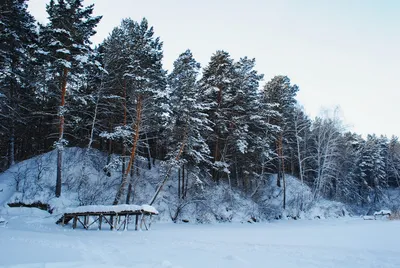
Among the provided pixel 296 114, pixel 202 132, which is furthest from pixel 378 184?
pixel 202 132

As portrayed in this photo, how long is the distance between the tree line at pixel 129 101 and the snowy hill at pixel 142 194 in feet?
3.53

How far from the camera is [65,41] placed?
19891 mm

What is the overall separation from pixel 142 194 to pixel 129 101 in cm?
800

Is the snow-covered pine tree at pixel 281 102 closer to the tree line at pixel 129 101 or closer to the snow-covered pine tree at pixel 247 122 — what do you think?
the tree line at pixel 129 101

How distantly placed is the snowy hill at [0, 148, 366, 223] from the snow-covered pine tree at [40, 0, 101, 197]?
196cm

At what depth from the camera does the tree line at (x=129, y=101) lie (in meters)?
19.5

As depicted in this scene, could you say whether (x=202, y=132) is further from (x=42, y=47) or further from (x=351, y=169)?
(x=351, y=169)

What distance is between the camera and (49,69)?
20.3 meters

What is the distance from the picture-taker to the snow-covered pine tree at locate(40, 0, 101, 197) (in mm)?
18969

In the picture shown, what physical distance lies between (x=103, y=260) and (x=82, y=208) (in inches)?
362

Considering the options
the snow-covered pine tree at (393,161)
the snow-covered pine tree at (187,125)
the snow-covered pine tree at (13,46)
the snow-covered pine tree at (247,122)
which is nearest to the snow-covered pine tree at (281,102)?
the snow-covered pine tree at (247,122)

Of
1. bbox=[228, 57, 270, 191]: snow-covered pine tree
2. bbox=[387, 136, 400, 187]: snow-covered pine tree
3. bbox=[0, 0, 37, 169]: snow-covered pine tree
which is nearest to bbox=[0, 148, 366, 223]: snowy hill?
bbox=[228, 57, 270, 191]: snow-covered pine tree

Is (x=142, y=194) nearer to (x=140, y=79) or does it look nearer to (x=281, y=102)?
(x=140, y=79)

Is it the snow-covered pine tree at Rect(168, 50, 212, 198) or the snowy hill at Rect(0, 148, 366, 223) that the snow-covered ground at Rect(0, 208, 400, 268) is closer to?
the snowy hill at Rect(0, 148, 366, 223)
